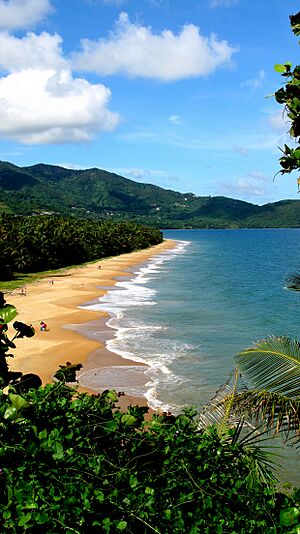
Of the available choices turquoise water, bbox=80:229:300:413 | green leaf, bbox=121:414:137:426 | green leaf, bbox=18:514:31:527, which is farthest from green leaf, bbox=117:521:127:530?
turquoise water, bbox=80:229:300:413

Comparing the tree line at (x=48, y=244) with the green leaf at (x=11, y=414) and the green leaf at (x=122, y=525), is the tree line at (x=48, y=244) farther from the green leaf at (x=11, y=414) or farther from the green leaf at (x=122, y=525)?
the green leaf at (x=122, y=525)

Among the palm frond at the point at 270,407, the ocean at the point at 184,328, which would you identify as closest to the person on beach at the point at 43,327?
Result: the ocean at the point at 184,328

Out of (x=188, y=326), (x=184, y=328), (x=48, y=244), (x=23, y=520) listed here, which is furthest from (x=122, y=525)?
(x=48, y=244)

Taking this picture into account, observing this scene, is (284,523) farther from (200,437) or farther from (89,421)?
(89,421)

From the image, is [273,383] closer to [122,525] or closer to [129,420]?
[129,420]

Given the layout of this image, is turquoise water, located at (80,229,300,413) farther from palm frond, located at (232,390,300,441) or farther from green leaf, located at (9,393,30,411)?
green leaf, located at (9,393,30,411)

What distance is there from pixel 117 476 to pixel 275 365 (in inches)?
124

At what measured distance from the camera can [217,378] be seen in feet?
60.0

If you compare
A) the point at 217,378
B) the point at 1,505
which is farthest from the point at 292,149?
the point at 217,378

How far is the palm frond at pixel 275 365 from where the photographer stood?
5742 mm

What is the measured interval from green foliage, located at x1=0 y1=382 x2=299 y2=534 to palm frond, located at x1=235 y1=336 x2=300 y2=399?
196 cm

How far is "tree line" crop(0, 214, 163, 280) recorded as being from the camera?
50156 millimetres

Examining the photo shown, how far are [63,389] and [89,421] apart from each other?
424 millimetres

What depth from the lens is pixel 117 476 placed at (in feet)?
10.7
